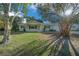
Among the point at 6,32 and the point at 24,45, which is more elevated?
the point at 6,32

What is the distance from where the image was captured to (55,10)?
9.27ft

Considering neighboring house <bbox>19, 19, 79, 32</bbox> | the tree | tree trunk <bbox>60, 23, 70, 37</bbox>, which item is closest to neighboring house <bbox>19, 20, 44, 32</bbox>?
neighboring house <bbox>19, 19, 79, 32</bbox>

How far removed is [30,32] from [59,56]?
510mm

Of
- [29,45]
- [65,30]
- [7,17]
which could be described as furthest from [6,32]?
[65,30]

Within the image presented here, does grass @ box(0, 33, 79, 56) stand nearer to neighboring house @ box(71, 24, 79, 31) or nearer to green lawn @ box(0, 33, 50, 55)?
green lawn @ box(0, 33, 50, 55)

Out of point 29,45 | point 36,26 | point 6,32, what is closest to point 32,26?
point 36,26

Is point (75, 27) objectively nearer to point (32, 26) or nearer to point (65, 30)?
point (65, 30)

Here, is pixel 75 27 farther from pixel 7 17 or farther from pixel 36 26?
pixel 7 17

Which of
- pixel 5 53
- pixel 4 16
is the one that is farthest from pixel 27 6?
pixel 5 53

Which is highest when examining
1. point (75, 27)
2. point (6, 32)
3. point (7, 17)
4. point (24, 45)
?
point (7, 17)

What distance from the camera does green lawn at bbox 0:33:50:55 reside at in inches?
110

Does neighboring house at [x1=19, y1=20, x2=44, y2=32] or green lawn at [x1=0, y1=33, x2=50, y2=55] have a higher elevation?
neighboring house at [x1=19, y1=20, x2=44, y2=32]

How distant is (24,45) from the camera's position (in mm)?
2809

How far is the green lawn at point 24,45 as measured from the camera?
279 centimetres
